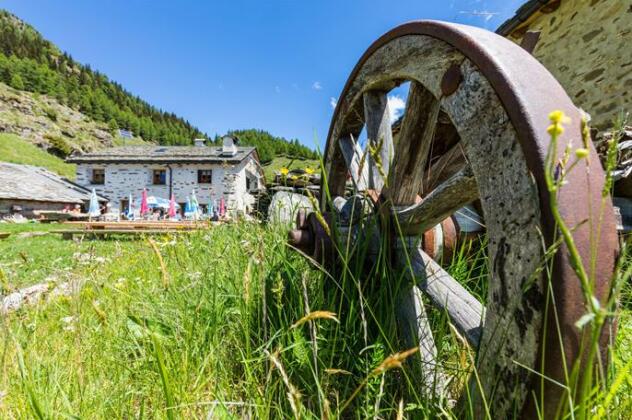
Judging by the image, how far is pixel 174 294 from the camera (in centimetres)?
144

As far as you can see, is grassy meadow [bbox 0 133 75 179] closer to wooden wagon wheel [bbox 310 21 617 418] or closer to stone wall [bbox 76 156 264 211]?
stone wall [bbox 76 156 264 211]

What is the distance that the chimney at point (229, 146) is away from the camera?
29.5 metres

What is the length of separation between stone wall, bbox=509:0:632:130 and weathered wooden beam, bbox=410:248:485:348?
455 centimetres

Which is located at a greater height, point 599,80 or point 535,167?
point 599,80

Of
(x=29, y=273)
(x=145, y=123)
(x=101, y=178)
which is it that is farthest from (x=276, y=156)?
(x=29, y=273)

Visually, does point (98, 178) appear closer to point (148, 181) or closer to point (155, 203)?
point (148, 181)

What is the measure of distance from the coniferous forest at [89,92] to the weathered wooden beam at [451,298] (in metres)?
56.1

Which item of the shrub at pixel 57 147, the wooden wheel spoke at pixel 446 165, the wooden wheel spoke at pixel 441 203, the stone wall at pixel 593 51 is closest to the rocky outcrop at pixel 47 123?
the shrub at pixel 57 147

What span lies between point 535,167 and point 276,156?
221ft

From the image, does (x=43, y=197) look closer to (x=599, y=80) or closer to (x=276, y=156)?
(x=599, y=80)

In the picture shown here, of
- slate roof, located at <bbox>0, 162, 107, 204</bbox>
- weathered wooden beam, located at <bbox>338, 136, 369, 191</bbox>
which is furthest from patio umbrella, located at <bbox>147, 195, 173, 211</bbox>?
weathered wooden beam, located at <bbox>338, 136, 369, 191</bbox>

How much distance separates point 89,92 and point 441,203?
90.0 meters

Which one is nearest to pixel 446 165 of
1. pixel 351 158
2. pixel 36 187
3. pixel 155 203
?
pixel 351 158

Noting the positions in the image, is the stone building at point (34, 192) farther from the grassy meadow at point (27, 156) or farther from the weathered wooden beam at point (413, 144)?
the weathered wooden beam at point (413, 144)
